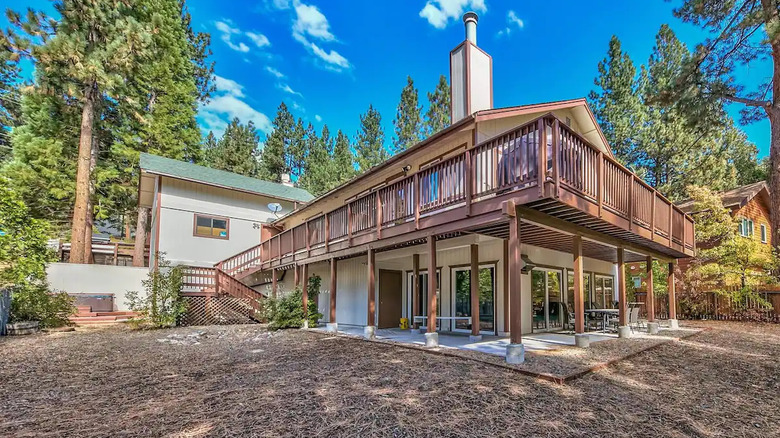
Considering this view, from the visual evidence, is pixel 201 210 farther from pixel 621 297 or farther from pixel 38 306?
pixel 621 297

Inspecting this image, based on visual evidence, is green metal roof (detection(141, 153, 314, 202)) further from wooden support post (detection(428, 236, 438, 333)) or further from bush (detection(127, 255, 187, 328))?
wooden support post (detection(428, 236, 438, 333))

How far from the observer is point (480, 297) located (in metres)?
10.7

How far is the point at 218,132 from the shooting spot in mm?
38719

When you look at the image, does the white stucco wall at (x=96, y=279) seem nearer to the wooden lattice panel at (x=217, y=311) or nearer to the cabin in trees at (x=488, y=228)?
the wooden lattice panel at (x=217, y=311)

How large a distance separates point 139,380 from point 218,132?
124 ft

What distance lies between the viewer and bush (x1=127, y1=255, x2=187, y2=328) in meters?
12.3

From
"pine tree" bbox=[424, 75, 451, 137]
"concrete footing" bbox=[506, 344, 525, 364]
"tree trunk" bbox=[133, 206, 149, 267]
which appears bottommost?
"concrete footing" bbox=[506, 344, 525, 364]

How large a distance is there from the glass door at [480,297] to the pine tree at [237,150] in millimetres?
27728

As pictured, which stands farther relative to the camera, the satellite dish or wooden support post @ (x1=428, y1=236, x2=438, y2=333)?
the satellite dish

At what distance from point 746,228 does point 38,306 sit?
3022 centimetres

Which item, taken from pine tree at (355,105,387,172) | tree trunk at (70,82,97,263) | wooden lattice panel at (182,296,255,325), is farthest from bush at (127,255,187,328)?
pine tree at (355,105,387,172)

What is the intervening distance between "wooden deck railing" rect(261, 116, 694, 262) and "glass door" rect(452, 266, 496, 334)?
3116 millimetres

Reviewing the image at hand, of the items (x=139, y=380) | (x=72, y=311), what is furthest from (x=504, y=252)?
(x=72, y=311)

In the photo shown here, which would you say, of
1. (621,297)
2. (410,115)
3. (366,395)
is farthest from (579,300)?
(410,115)
